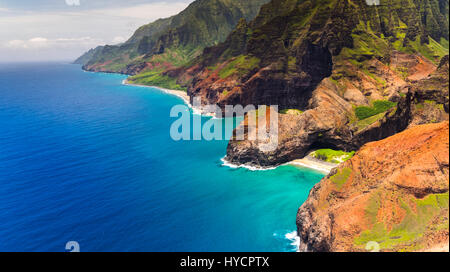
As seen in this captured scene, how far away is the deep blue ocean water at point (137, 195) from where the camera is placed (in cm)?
5312

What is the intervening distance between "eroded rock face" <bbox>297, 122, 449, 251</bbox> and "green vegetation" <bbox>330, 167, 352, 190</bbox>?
6.8 inches

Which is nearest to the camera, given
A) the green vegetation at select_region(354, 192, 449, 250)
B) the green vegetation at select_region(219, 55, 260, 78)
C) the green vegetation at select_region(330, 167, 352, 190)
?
the green vegetation at select_region(354, 192, 449, 250)

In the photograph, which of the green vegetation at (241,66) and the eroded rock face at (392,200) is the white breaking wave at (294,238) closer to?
the eroded rock face at (392,200)

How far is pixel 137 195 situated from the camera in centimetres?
6906

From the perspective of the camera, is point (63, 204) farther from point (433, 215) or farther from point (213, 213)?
point (433, 215)

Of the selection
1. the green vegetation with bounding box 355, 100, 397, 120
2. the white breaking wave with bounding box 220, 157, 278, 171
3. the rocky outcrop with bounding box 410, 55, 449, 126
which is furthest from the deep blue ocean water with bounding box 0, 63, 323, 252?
the green vegetation with bounding box 355, 100, 397, 120

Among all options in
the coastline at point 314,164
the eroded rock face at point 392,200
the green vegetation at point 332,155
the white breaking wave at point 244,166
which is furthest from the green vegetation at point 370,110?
the eroded rock face at point 392,200

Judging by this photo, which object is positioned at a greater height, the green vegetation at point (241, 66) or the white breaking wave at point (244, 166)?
the green vegetation at point (241, 66)

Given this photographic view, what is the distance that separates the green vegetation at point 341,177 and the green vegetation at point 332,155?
35555mm

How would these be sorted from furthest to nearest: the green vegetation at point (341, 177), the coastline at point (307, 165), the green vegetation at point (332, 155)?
the green vegetation at point (332, 155)
the coastline at point (307, 165)
the green vegetation at point (341, 177)

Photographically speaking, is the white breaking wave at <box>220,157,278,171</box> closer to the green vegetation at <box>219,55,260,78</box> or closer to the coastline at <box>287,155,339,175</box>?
the coastline at <box>287,155,339,175</box>

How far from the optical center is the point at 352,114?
110m

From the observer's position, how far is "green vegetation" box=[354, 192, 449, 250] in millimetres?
35125
